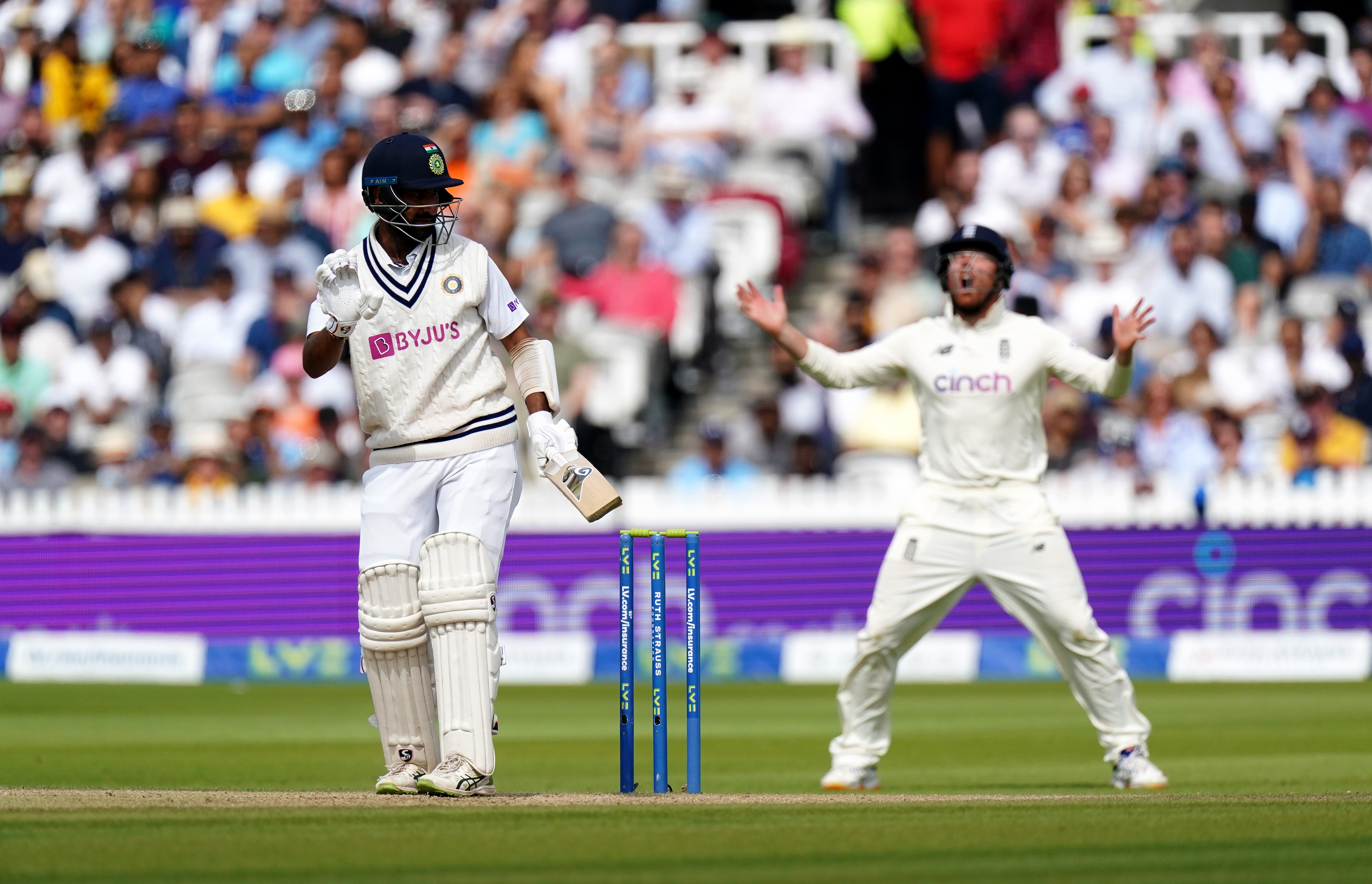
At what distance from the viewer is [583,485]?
22.6 ft

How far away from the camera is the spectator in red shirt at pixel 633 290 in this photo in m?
16.5

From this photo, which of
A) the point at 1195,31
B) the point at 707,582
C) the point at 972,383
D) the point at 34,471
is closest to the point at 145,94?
the point at 34,471

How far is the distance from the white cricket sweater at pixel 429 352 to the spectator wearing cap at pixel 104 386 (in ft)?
35.8

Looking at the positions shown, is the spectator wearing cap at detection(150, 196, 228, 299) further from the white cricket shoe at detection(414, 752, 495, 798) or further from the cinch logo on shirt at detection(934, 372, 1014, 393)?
the white cricket shoe at detection(414, 752, 495, 798)

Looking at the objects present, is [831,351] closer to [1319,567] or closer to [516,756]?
[516,756]

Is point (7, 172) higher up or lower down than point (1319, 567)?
higher up

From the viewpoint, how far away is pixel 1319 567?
14453 millimetres

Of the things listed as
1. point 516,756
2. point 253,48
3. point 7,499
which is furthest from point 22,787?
point 253,48

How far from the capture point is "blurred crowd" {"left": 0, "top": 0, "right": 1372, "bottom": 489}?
51.6 ft

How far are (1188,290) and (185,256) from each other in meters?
8.01

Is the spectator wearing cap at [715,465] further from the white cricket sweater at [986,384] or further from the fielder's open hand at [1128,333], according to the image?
the fielder's open hand at [1128,333]

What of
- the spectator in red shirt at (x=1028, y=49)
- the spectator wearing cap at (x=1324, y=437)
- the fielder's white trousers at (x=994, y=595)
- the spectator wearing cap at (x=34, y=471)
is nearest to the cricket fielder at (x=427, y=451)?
the fielder's white trousers at (x=994, y=595)

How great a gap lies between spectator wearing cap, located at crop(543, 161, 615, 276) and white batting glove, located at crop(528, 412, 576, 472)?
10074mm

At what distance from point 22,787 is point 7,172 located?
13.6 metres
